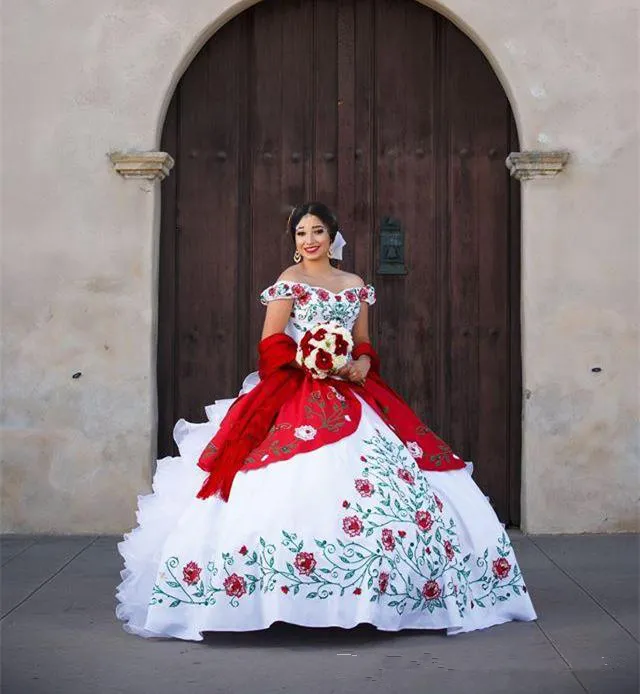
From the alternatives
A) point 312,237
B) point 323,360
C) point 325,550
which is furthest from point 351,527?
point 312,237

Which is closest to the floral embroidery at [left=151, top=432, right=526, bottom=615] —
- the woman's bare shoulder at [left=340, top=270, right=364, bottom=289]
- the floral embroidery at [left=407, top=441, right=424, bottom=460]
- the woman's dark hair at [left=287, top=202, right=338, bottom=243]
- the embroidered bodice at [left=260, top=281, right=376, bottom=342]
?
the floral embroidery at [left=407, top=441, right=424, bottom=460]

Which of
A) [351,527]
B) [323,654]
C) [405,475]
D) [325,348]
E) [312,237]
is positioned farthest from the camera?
[312,237]

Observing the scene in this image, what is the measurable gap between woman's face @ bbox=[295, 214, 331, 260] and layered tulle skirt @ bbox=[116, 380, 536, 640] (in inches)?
29.0


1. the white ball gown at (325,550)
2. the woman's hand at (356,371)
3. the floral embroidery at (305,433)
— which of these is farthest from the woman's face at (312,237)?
the floral embroidery at (305,433)

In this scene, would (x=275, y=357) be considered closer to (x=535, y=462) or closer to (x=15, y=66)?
(x=535, y=462)

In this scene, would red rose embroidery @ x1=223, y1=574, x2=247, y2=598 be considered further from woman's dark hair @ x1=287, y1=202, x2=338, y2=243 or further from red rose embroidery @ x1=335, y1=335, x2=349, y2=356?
woman's dark hair @ x1=287, y1=202, x2=338, y2=243

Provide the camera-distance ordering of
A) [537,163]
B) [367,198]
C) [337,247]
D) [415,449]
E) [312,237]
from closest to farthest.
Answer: [415,449]
[312,237]
[337,247]
[537,163]
[367,198]

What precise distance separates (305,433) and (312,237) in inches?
34.5

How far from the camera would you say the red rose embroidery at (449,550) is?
4344 millimetres

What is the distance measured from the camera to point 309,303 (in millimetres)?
4719

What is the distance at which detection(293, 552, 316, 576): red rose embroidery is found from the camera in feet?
13.4

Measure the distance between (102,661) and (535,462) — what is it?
3.24 metres

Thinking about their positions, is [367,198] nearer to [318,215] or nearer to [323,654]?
[318,215]

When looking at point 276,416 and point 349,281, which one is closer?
point 276,416
